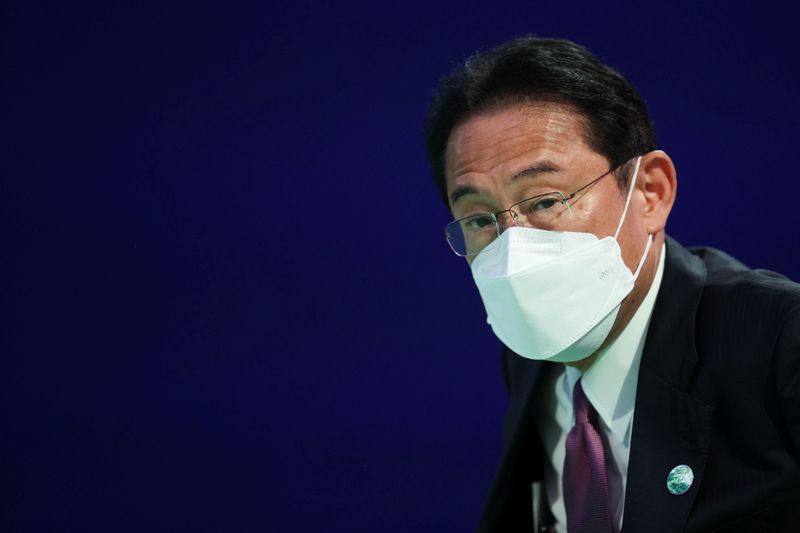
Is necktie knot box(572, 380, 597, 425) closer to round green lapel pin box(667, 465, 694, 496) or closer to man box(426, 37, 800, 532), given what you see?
man box(426, 37, 800, 532)

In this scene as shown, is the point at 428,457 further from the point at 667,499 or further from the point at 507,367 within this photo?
the point at 667,499

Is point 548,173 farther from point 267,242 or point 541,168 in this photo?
point 267,242

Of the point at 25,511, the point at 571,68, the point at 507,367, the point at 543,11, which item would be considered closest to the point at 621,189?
the point at 571,68

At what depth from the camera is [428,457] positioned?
110 inches

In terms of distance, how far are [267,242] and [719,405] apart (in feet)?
5.03

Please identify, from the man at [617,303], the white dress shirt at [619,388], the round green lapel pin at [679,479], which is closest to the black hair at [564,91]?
the man at [617,303]

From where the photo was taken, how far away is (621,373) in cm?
181

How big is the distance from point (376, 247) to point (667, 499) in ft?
4.39

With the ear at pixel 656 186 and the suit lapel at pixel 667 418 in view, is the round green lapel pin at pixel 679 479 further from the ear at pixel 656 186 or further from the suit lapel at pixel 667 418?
the ear at pixel 656 186

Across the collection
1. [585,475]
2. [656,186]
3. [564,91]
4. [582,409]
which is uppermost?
[564,91]

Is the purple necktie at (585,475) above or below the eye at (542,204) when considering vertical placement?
below

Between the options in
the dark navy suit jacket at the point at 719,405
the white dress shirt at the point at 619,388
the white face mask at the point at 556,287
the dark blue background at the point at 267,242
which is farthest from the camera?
the dark blue background at the point at 267,242

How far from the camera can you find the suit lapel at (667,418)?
5.24 feet

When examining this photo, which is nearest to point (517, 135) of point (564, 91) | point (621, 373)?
point (564, 91)
